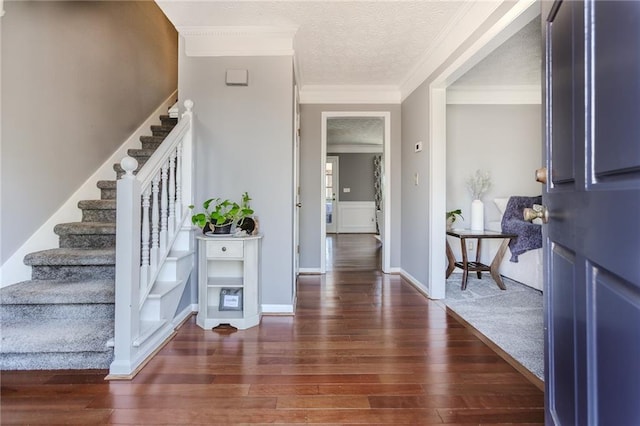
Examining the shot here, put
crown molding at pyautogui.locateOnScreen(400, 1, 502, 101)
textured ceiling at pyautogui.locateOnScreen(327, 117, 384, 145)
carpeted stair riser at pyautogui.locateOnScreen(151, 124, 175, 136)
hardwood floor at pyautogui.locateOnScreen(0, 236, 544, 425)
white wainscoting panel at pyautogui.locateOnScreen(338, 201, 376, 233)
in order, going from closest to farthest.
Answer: hardwood floor at pyautogui.locateOnScreen(0, 236, 544, 425), crown molding at pyautogui.locateOnScreen(400, 1, 502, 101), carpeted stair riser at pyautogui.locateOnScreen(151, 124, 175, 136), textured ceiling at pyautogui.locateOnScreen(327, 117, 384, 145), white wainscoting panel at pyautogui.locateOnScreen(338, 201, 376, 233)

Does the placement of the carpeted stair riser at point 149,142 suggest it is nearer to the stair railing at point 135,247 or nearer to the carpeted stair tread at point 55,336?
the stair railing at point 135,247

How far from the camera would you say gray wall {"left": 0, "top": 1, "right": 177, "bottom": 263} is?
6.63 feet

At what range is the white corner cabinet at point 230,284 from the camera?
2.30 m

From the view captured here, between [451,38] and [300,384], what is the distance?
2714mm

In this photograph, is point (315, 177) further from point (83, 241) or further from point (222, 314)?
point (83, 241)

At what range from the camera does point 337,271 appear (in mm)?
4203

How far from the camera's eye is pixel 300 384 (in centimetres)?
158

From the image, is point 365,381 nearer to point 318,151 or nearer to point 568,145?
point 568,145

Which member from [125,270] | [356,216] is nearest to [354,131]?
[356,216]

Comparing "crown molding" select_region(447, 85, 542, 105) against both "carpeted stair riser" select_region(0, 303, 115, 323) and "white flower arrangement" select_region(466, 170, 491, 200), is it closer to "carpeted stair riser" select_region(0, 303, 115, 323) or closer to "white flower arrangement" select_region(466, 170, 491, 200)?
"white flower arrangement" select_region(466, 170, 491, 200)

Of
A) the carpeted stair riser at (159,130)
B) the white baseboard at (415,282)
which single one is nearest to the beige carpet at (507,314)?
the white baseboard at (415,282)

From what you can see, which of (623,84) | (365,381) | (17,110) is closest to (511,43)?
(623,84)

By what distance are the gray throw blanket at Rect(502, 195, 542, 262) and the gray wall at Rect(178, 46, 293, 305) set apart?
2.41m

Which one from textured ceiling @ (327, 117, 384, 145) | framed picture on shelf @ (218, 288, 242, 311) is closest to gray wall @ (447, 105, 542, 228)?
textured ceiling @ (327, 117, 384, 145)
